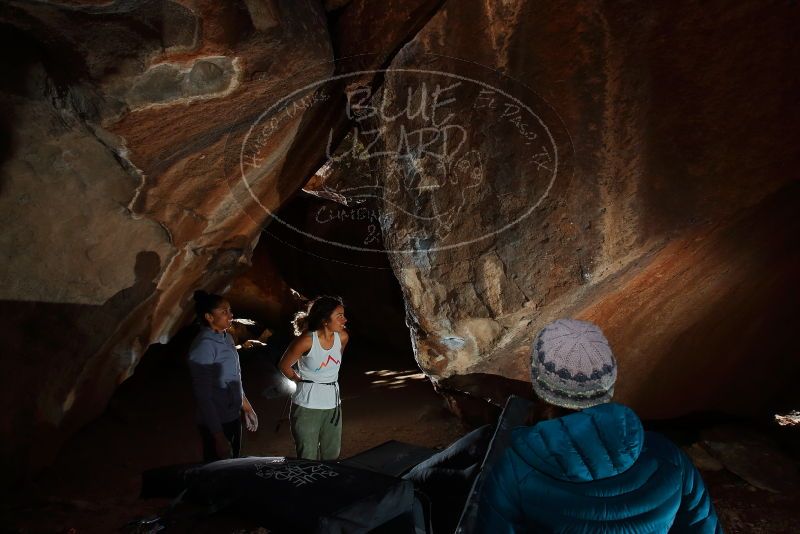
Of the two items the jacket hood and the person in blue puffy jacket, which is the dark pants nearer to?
the person in blue puffy jacket

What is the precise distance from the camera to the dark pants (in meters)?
3.22

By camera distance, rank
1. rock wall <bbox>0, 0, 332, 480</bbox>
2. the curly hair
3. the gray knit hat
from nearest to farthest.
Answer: the gray knit hat, rock wall <bbox>0, 0, 332, 480</bbox>, the curly hair

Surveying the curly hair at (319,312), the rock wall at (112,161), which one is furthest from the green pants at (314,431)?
the rock wall at (112,161)

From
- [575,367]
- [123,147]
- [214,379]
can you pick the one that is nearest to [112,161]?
[123,147]

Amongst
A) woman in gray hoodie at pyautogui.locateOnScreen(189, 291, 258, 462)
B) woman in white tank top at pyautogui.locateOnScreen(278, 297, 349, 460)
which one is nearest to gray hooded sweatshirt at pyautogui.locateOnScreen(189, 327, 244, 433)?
woman in gray hoodie at pyautogui.locateOnScreen(189, 291, 258, 462)

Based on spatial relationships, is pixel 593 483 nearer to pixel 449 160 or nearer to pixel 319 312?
pixel 319 312

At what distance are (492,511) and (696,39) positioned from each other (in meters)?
2.87

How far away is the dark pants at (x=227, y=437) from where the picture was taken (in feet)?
10.6

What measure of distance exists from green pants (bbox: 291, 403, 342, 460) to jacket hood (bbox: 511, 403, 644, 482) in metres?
2.30

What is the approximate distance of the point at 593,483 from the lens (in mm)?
1192

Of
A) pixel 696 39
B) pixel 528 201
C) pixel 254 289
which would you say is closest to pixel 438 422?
pixel 528 201

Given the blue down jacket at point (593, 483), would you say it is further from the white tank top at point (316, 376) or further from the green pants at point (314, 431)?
the green pants at point (314, 431)

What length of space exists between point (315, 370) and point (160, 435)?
3.66 metres

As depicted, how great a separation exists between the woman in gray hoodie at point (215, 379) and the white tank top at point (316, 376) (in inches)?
17.6
